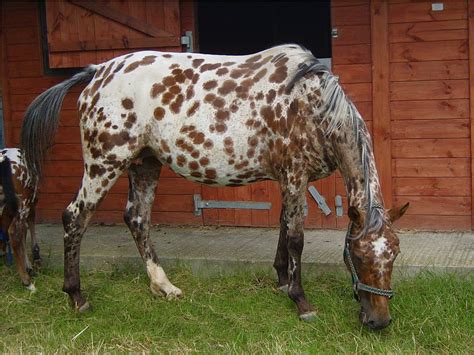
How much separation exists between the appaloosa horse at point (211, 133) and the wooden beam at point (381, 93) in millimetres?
1740

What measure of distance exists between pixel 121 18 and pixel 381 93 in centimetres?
251

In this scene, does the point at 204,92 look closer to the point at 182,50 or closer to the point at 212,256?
the point at 212,256

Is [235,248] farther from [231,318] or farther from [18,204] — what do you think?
[18,204]

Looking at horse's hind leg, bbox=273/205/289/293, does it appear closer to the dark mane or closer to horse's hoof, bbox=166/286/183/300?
horse's hoof, bbox=166/286/183/300

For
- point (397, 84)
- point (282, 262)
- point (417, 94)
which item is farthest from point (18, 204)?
point (417, 94)

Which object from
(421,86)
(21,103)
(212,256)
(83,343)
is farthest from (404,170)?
(21,103)

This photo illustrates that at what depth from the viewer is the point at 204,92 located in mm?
4160

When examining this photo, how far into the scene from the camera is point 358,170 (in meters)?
3.62

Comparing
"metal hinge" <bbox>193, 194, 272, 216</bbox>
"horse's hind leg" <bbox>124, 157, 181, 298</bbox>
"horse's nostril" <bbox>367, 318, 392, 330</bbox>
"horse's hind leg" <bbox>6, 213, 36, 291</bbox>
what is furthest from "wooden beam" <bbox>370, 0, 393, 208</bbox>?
"horse's hind leg" <bbox>6, 213, 36, 291</bbox>

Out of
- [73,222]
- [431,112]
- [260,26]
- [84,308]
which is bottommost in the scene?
[84,308]

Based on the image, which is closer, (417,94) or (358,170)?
(358,170)

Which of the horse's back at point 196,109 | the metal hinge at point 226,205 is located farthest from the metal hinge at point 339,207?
the horse's back at point 196,109

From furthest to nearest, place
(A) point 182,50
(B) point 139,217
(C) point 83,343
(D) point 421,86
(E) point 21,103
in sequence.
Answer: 1. (E) point 21,103
2. (A) point 182,50
3. (D) point 421,86
4. (B) point 139,217
5. (C) point 83,343

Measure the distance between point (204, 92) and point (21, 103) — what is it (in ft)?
10.7
